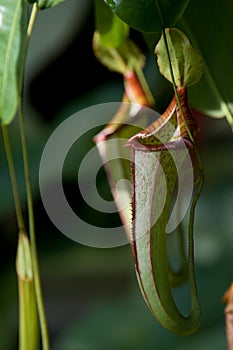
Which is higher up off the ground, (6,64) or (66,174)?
(6,64)

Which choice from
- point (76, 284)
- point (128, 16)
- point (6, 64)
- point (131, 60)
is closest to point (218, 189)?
point (76, 284)

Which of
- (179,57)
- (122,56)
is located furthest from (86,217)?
(179,57)

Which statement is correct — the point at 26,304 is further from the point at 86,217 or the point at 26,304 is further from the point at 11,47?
the point at 86,217

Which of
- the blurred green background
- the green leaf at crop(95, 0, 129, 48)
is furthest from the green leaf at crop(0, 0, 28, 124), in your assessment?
the blurred green background

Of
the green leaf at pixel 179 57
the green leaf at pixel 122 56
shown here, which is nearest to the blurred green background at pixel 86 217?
the green leaf at pixel 122 56

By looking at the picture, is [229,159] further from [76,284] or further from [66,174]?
[76,284]

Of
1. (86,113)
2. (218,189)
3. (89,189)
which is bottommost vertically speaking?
(218,189)

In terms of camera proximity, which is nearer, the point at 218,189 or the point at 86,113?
the point at 86,113
